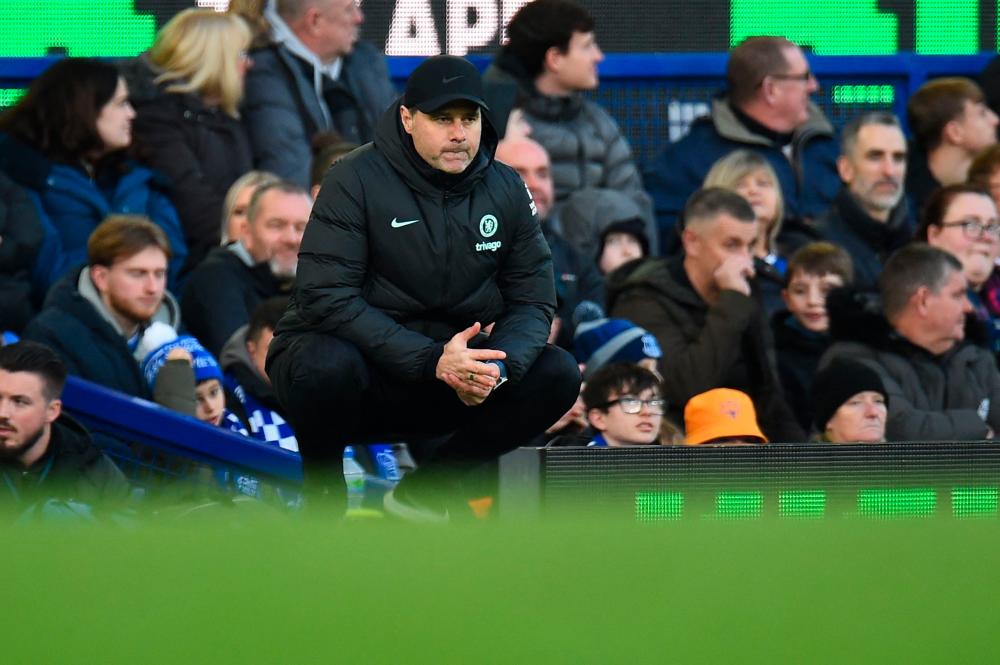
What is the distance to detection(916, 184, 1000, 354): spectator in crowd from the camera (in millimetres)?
8609

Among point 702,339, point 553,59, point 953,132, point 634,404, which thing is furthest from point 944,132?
point 634,404

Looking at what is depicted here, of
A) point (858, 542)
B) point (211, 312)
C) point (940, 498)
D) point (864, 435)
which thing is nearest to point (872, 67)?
point (864, 435)

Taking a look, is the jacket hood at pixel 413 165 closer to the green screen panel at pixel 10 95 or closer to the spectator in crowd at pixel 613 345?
the spectator in crowd at pixel 613 345

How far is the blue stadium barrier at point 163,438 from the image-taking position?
6141mm

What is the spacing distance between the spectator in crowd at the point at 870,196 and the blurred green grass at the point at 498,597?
5.04 metres

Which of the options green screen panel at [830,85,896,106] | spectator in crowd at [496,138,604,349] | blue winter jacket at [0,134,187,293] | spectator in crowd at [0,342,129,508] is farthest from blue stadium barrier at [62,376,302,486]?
green screen panel at [830,85,896,106]

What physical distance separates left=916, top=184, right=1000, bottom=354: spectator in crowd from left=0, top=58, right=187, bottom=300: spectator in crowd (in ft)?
10.2

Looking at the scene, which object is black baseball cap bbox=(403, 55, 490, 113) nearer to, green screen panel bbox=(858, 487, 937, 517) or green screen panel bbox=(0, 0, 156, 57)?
green screen panel bbox=(858, 487, 937, 517)

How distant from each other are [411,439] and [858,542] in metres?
2.02

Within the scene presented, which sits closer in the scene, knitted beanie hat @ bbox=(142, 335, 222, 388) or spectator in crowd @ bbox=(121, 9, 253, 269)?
knitted beanie hat @ bbox=(142, 335, 222, 388)

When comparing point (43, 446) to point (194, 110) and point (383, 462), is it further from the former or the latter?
point (194, 110)

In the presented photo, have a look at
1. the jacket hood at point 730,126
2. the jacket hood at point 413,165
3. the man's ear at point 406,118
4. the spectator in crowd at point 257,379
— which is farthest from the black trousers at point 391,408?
the jacket hood at point 730,126

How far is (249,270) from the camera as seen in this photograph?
765cm

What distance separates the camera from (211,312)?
755 centimetres
